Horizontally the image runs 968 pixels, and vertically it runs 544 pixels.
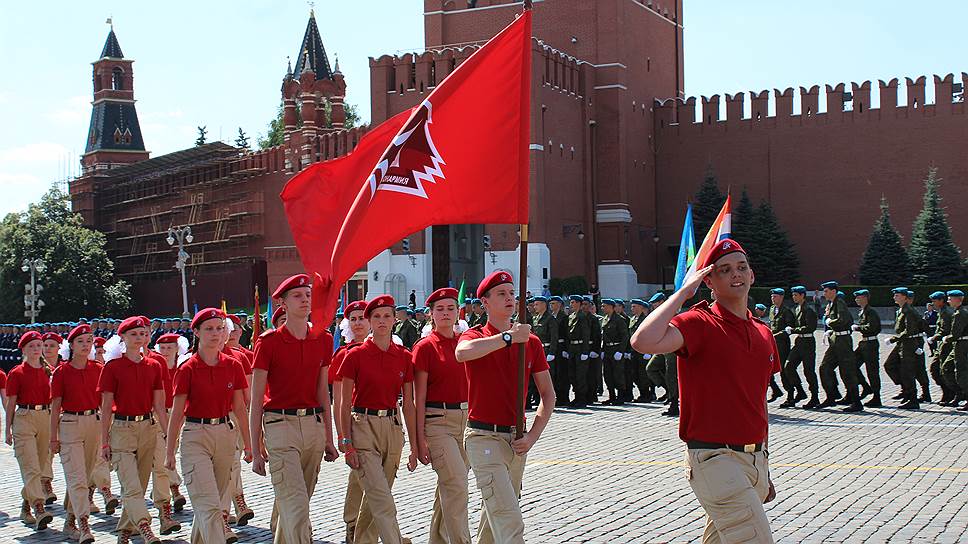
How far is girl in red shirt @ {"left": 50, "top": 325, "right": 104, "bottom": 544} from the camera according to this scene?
378 inches

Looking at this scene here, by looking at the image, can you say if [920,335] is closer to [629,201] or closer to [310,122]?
[629,201]

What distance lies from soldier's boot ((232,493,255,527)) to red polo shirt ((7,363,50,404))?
2.64 meters

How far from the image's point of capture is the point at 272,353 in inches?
283

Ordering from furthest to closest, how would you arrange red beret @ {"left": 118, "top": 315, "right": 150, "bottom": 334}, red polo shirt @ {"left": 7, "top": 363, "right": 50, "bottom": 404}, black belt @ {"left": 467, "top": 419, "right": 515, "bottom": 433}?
1. red polo shirt @ {"left": 7, "top": 363, "right": 50, "bottom": 404}
2. red beret @ {"left": 118, "top": 315, "right": 150, "bottom": 334}
3. black belt @ {"left": 467, "top": 419, "right": 515, "bottom": 433}

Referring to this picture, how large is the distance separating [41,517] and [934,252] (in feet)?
122

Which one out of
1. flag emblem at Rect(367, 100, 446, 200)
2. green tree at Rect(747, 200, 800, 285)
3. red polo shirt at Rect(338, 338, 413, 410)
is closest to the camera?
flag emblem at Rect(367, 100, 446, 200)

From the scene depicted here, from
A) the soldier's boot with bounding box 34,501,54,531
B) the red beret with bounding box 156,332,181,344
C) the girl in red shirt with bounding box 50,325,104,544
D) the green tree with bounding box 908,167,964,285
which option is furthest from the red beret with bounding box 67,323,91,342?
the green tree with bounding box 908,167,964,285

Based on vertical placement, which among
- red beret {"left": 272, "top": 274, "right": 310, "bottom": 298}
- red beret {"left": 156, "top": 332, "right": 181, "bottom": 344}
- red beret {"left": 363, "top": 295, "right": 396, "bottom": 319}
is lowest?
red beret {"left": 156, "top": 332, "right": 181, "bottom": 344}

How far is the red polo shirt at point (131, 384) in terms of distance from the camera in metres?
8.85

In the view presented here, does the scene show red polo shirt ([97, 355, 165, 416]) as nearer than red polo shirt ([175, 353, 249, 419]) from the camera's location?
No

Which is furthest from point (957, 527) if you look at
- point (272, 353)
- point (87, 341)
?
point (87, 341)

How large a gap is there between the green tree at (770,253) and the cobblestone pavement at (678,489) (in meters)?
32.0

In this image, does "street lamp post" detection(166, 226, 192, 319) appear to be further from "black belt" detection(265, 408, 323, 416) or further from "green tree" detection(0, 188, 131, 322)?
"black belt" detection(265, 408, 323, 416)

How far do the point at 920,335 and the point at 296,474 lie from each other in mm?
11157
